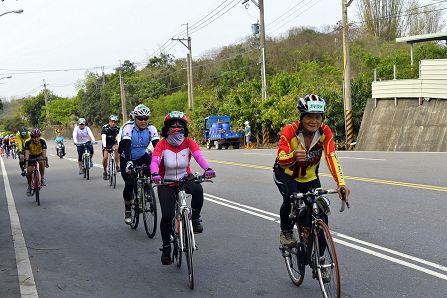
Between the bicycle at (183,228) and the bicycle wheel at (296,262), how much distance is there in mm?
947

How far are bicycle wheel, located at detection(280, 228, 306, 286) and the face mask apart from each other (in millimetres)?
1782

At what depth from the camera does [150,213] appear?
8945 millimetres

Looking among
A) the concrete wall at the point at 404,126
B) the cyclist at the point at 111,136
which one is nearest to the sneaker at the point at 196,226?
the cyclist at the point at 111,136

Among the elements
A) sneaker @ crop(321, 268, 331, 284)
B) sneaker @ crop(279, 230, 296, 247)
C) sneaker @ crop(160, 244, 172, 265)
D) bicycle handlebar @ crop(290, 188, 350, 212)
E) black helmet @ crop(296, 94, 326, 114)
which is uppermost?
black helmet @ crop(296, 94, 326, 114)

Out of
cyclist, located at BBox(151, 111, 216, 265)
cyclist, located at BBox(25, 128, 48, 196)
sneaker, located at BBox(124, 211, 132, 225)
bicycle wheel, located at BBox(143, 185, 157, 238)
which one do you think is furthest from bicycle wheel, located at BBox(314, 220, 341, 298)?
cyclist, located at BBox(25, 128, 48, 196)

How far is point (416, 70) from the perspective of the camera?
33375 millimetres

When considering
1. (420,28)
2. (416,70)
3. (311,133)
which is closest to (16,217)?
(311,133)

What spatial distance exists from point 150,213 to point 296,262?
3654 mm

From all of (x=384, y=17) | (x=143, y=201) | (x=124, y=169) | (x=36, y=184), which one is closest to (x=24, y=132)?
(x=36, y=184)

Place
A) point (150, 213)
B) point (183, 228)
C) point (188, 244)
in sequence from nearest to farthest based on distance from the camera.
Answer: point (188, 244) < point (183, 228) < point (150, 213)

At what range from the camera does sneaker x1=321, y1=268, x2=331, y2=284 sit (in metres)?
5.05

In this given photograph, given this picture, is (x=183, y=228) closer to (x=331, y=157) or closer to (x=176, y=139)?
(x=176, y=139)

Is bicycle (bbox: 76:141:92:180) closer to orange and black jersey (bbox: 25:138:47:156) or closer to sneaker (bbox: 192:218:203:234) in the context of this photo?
orange and black jersey (bbox: 25:138:47:156)

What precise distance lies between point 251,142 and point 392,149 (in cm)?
1573
